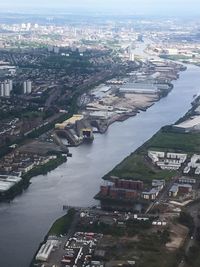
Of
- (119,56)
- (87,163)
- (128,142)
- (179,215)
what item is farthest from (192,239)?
(119,56)

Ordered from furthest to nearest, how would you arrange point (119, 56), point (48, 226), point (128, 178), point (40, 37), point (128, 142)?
point (40, 37), point (119, 56), point (128, 142), point (128, 178), point (48, 226)

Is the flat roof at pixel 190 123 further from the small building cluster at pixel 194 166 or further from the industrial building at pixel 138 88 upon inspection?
the industrial building at pixel 138 88

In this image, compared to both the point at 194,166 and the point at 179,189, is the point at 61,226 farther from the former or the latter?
the point at 194,166

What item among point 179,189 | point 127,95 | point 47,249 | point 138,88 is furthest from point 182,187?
point 138,88

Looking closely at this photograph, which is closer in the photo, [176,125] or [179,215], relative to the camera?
[179,215]

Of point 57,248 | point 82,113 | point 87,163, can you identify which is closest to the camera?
point 57,248

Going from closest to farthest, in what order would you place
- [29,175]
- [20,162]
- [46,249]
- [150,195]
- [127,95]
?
[46,249] < [150,195] < [29,175] < [20,162] < [127,95]

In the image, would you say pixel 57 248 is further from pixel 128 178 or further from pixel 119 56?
pixel 119 56
